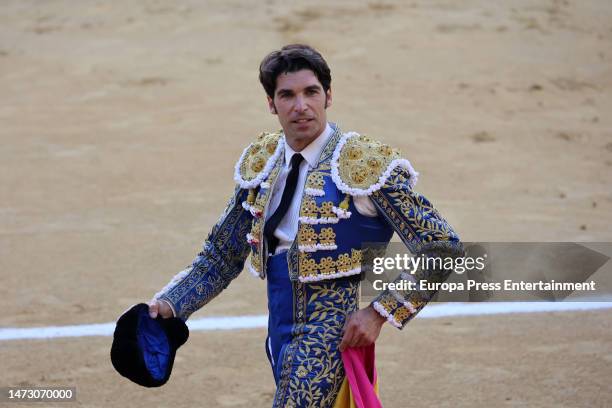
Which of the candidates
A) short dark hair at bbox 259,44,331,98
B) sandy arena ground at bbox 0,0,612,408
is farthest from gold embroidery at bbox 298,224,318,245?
sandy arena ground at bbox 0,0,612,408

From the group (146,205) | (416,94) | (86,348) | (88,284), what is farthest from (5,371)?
(416,94)

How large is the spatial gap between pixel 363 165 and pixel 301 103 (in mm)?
244

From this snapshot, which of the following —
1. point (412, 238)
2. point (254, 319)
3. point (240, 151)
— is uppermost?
point (412, 238)

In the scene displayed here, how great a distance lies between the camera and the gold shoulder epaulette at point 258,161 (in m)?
3.38

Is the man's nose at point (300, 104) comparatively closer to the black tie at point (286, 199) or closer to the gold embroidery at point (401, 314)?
the black tie at point (286, 199)

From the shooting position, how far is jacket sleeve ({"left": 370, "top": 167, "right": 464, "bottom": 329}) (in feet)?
9.98

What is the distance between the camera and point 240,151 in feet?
37.8

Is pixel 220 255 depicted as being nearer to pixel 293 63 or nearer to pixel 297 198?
pixel 297 198

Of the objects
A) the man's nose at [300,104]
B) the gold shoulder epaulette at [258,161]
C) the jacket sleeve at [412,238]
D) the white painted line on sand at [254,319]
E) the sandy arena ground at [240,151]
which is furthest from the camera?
the white painted line on sand at [254,319]

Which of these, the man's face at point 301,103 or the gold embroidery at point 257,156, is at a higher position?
the man's face at point 301,103

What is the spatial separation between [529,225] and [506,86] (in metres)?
5.37

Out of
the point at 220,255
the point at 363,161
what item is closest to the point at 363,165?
the point at 363,161

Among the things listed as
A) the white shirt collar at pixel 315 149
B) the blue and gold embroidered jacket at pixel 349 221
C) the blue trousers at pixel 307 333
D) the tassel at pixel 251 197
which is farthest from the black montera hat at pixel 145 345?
the white shirt collar at pixel 315 149

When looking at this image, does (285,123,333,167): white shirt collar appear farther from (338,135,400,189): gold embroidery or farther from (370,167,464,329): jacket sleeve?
(370,167,464,329): jacket sleeve
